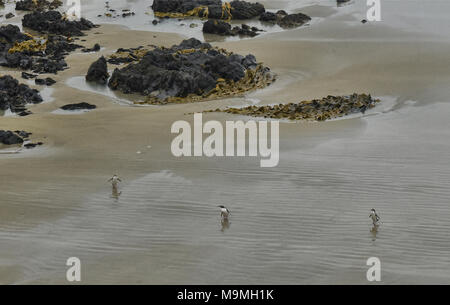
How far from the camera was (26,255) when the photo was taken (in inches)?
462

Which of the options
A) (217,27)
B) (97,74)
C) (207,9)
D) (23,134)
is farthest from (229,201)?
(207,9)

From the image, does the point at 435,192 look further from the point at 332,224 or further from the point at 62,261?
the point at 62,261

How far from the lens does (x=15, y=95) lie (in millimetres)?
23031

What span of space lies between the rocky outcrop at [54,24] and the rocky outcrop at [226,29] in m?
6.23

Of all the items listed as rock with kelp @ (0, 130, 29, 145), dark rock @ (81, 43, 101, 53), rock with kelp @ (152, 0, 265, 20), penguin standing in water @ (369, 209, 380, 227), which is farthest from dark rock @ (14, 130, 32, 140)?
rock with kelp @ (152, 0, 265, 20)

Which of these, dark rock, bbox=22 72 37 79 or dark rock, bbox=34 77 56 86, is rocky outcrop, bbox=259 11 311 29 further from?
dark rock, bbox=34 77 56 86

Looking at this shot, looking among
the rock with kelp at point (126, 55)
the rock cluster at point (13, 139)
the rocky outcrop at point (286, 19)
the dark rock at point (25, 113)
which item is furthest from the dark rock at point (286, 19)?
the rock cluster at point (13, 139)

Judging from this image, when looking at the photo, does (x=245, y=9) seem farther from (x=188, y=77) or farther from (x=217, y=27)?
(x=188, y=77)

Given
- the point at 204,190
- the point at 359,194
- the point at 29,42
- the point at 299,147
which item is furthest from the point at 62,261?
the point at 29,42

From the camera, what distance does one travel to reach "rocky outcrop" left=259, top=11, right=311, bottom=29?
36031 mm

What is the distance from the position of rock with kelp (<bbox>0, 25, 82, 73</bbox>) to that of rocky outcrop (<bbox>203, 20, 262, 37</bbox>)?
7118 millimetres

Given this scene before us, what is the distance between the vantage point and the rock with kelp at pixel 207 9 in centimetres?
3912

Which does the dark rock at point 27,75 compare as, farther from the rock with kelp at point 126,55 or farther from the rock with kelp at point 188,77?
the rock with kelp at point 126,55

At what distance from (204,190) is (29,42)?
767 inches
